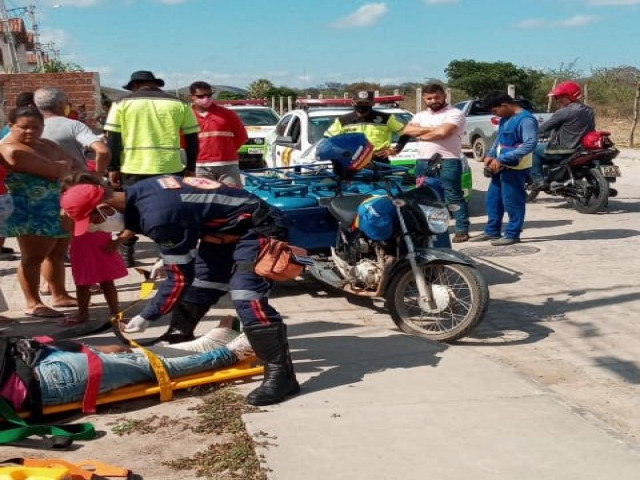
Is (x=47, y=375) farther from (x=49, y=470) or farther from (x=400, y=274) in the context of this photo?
(x=400, y=274)

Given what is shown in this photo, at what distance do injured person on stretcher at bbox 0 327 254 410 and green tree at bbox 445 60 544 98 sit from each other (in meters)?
34.6

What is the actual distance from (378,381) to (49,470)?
2101 mm

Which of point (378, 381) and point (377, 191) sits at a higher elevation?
point (377, 191)

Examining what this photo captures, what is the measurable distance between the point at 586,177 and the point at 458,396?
7685 mm

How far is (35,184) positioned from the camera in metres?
6.05

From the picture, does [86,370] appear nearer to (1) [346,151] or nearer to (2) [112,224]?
(2) [112,224]

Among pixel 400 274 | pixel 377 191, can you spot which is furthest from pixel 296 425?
pixel 377 191

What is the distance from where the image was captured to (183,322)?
5027 millimetres

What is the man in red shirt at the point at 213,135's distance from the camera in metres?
8.64

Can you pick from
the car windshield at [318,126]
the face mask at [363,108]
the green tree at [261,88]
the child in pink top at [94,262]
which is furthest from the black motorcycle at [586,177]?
the green tree at [261,88]

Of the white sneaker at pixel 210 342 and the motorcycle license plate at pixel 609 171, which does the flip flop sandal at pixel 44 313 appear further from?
the motorcycle license plate at pixel 609 171

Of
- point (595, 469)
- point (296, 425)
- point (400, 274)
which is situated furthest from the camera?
point (400, 274)

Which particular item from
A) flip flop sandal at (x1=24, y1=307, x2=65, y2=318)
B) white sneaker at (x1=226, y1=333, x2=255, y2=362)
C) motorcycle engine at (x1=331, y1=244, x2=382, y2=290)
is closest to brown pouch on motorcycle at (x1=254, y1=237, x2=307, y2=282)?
white sneaker at (x1=226, y1=333, x2=255, y2=362)

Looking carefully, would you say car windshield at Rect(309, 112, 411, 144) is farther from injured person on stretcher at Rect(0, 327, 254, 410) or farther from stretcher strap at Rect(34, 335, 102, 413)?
stretcher strap at Rect(34, 335, 102, 413)
